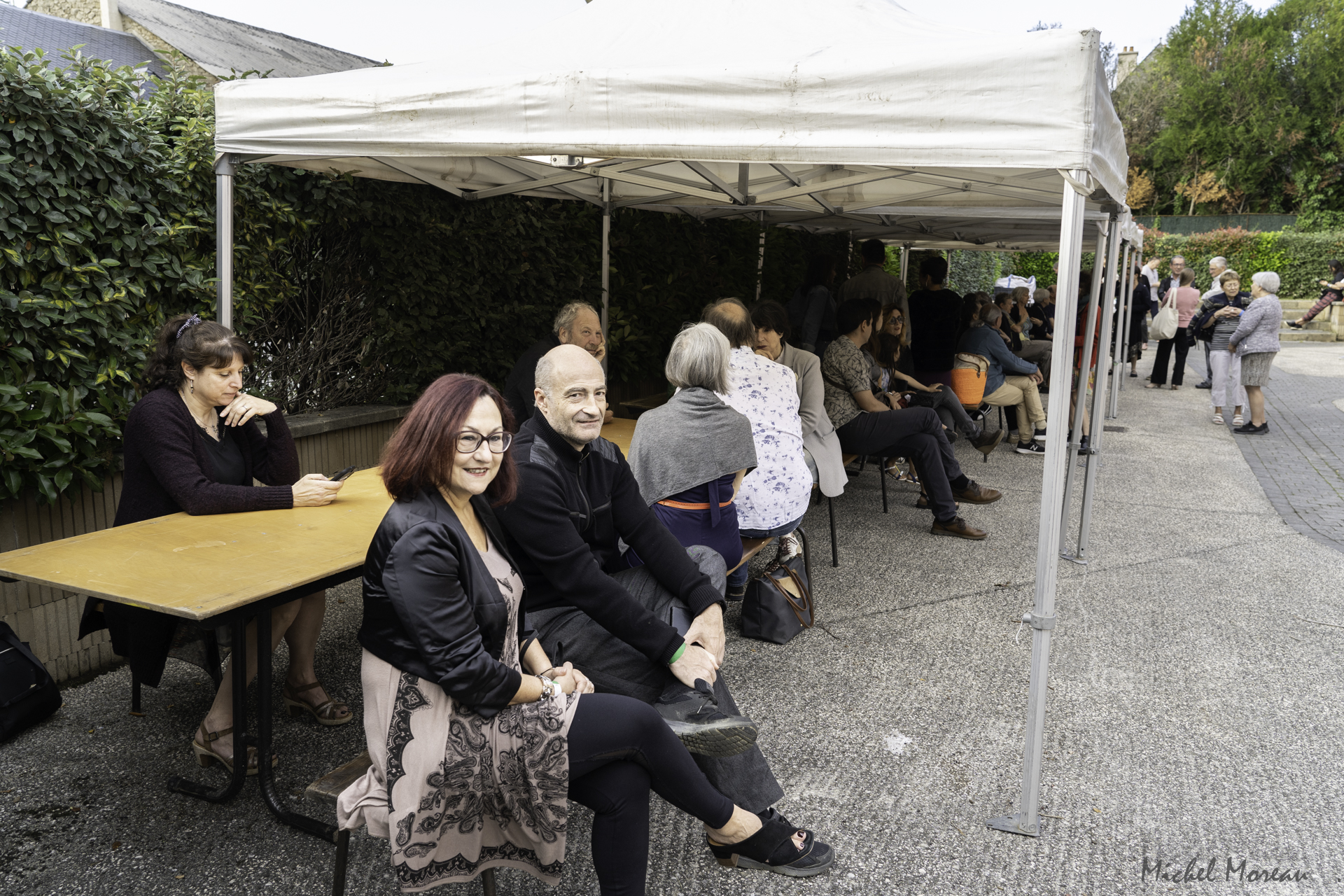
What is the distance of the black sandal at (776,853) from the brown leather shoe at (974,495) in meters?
4.27

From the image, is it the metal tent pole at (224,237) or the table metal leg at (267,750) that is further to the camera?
the metal tent pole at (224,237)

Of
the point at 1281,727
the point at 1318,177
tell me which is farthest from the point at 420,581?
the point at 1318,177

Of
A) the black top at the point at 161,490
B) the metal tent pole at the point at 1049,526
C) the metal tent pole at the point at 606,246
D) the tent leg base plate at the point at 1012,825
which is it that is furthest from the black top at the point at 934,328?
the black top at the point at 161,490

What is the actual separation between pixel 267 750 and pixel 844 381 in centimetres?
389

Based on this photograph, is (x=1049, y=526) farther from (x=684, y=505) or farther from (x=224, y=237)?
(x=224, y=237)

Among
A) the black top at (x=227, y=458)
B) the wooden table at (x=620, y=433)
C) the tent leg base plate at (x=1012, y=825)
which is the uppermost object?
the black top at (x=227, y=458)

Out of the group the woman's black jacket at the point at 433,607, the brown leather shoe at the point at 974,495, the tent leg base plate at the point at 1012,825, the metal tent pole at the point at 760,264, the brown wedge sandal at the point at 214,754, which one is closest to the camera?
the woman's black jacket at the point at 433,607

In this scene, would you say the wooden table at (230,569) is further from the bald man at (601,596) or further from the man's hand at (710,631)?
the man's hand at (710,631)

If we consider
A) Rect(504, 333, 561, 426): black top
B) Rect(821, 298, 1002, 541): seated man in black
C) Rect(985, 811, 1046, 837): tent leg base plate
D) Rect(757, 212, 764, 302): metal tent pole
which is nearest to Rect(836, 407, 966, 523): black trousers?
Rect(821, 298, 1002, 541): seated man in black

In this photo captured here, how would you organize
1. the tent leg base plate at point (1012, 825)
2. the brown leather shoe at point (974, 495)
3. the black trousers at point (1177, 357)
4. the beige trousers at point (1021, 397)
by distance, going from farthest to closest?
the black trousers at point (1177, 357) → the beige trousers at point (1021, 397) → the brown leather shoe at point (974, 495) → the tent leg base plate at point (1012, 825)

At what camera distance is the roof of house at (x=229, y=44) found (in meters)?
14.3

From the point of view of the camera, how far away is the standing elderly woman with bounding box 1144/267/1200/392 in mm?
13562

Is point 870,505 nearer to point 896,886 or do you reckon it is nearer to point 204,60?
point 896,886

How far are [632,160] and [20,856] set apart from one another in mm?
3973
